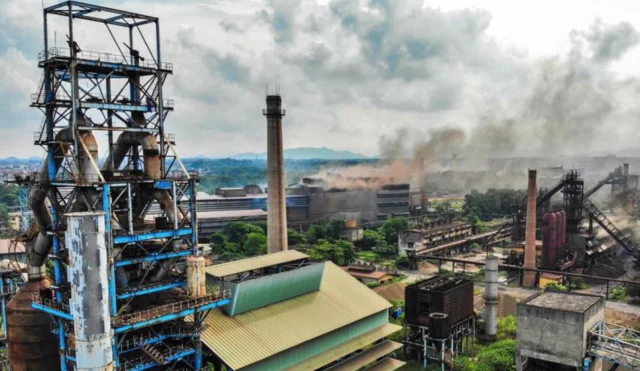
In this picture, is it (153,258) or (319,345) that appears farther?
(319,345)

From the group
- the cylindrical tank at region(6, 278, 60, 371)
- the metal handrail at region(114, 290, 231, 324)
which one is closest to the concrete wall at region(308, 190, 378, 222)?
the metal handrail at region(114, 290, 231, 324)

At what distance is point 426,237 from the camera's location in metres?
76.4

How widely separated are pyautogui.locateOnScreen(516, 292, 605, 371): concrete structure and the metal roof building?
9.69 metres

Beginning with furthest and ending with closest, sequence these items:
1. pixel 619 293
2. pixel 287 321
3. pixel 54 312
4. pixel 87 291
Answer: pixel 619 293 → pixel 287 321 → pixel 54 312 → pixel 87 291

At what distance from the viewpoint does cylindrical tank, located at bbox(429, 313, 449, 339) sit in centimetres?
3756

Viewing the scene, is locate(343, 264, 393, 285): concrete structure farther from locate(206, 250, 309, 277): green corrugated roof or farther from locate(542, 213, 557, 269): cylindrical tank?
locate(206, 250, 309, 277): green corrugated roof

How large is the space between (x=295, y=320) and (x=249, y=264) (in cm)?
529

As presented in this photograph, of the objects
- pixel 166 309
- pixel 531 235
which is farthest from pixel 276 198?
pixel 166 309

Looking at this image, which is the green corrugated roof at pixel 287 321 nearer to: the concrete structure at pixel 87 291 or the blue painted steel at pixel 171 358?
the blue painted steel at pixel 171 358

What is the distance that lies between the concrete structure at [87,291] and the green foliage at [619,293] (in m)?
50.6

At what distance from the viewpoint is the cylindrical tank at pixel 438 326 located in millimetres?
37562

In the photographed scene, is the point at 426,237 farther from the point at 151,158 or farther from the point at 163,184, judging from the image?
the point at 151,158

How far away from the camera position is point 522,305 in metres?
29.3

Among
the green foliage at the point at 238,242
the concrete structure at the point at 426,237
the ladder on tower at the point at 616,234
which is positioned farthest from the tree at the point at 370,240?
the ladder on tower at the point at 616,234
